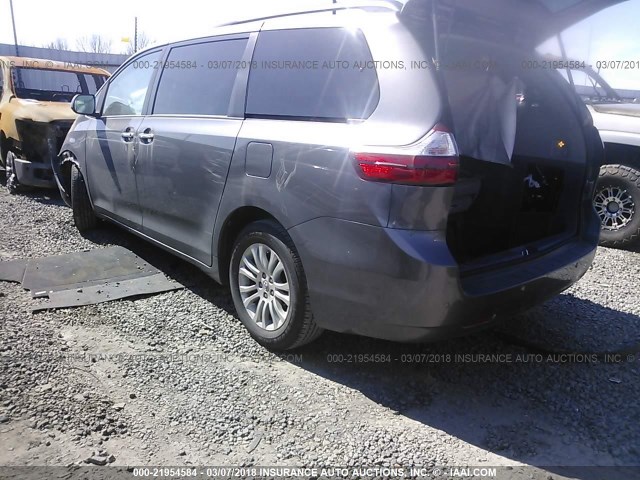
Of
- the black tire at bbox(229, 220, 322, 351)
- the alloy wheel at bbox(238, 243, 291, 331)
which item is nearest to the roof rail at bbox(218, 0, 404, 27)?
the black tire at bbox(229, 220, 322, 351)

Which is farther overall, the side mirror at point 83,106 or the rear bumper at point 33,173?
the rear bumper at point 33,173

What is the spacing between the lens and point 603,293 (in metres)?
4.34

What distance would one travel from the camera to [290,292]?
9.63ft

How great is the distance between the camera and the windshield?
7.75m

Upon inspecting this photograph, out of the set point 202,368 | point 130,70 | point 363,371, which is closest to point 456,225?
point 363,371

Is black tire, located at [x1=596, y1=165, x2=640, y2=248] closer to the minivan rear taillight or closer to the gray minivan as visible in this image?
the gray minivan

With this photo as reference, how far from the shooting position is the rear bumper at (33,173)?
6.88 meters

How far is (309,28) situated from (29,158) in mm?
5586

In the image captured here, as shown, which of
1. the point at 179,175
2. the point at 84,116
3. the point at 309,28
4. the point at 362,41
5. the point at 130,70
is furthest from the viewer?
the point at 84,116

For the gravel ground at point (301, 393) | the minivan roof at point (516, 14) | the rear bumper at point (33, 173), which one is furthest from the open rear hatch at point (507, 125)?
the rear bumper at point (33, 173)

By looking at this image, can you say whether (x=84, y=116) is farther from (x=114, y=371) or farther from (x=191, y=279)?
(x=114, y=371)

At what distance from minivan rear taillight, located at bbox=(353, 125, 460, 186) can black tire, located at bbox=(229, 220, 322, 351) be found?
767 mm

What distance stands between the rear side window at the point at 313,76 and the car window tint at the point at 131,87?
5.08 feet

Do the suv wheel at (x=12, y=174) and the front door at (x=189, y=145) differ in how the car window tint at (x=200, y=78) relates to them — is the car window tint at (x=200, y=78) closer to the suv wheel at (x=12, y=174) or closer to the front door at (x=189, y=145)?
the front door at (x=189, y=145)
